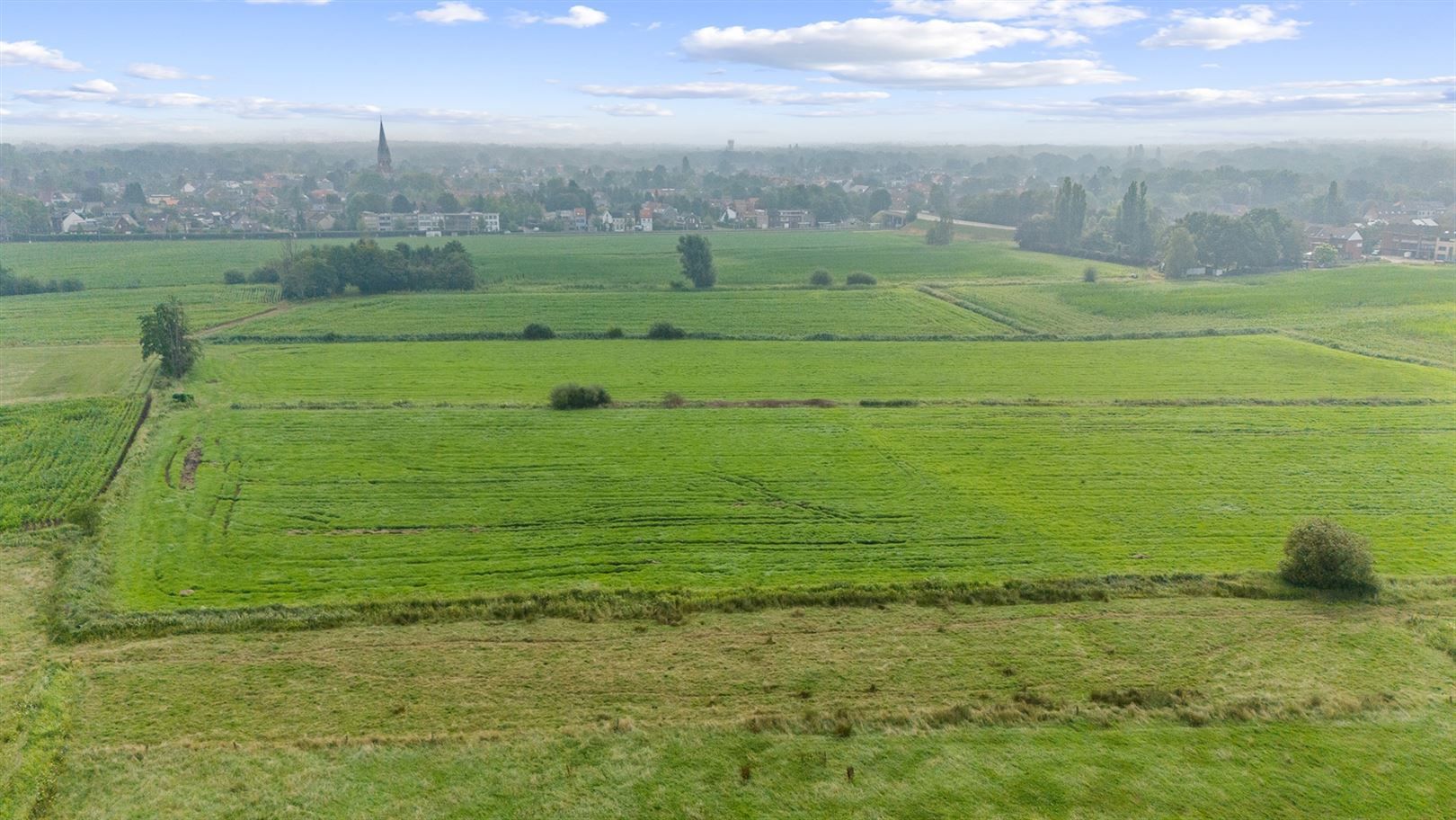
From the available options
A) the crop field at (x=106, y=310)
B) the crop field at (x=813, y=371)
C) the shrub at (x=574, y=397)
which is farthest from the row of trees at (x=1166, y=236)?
the crop field at (x=106, y=310)

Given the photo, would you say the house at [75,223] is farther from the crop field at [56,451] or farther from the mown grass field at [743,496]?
the mown grass field at [743,496]

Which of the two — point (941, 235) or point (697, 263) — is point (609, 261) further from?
point (941, 235)

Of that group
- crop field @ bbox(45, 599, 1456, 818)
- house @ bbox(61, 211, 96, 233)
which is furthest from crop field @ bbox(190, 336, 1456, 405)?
house @ bbox(61, 211, 96, 233)

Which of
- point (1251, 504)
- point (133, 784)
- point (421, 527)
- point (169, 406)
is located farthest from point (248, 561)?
point (1251, 504)

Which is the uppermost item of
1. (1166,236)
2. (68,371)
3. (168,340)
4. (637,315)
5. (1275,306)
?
(1166,236)

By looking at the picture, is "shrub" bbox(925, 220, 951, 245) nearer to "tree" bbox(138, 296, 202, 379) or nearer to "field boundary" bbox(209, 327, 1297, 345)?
"field boundary" bbox(209, 327, 1297, 345)

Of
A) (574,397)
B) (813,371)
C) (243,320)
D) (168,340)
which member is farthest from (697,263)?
(168,340)
